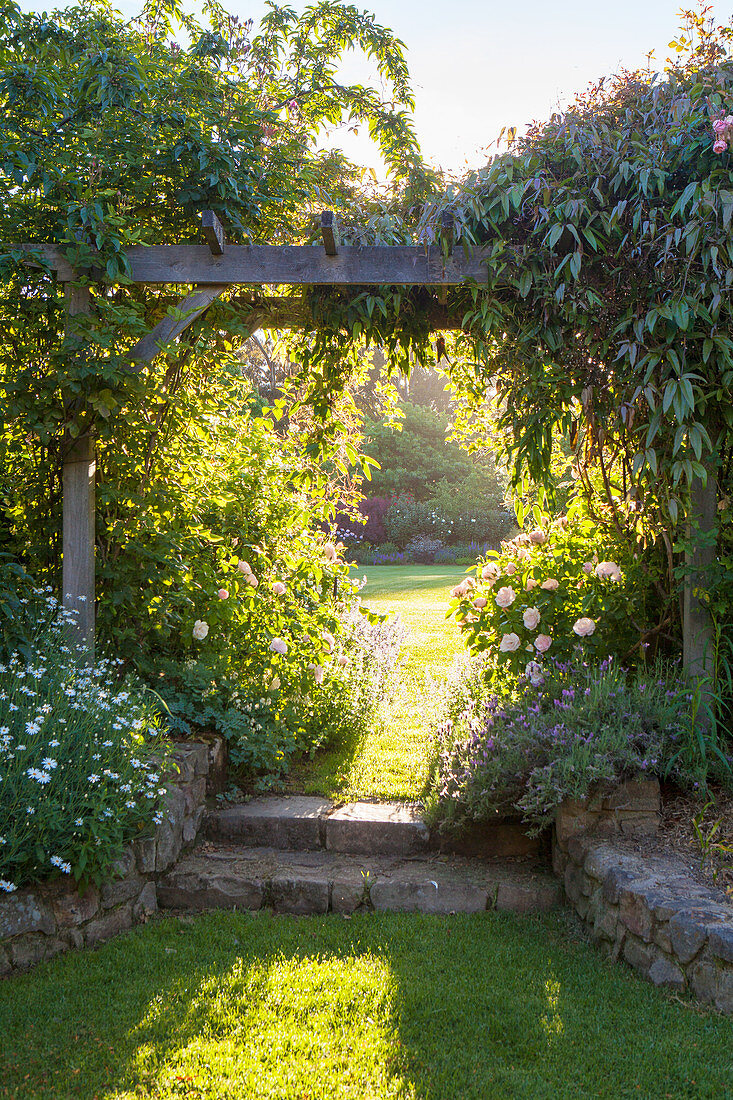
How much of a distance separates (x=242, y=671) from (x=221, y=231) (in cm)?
218

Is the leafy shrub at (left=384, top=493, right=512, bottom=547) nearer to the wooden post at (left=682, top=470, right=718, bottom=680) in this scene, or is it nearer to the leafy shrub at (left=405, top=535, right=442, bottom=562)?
the leafy shrub at (left=405, top=535, right=442, bottom=562)

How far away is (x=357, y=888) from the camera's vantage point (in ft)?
9.95

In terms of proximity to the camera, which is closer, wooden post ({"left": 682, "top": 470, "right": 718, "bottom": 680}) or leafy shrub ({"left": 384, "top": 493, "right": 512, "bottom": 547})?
wooden post ({"left": 682, "top": 470, "right": 718, "bottom": 680})

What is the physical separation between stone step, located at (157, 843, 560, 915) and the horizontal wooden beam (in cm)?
254

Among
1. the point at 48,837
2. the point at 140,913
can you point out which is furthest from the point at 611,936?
the point at 48,837

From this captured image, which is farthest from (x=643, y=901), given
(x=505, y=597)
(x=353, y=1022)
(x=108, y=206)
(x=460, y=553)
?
(x=460, y=553)

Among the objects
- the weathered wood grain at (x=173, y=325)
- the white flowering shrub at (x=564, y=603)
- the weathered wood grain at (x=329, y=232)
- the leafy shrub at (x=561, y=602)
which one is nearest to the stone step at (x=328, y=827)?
the white flowering shrub at (x=564, y=603)

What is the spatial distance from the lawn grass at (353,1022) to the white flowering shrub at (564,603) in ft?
4.55

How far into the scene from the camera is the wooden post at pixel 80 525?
3.59m

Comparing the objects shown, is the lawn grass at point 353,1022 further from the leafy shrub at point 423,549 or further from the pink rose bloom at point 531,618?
the leafy shrub at point 423,549

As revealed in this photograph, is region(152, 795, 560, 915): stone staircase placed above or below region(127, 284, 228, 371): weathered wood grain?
below

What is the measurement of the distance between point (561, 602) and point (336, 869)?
5.45ft

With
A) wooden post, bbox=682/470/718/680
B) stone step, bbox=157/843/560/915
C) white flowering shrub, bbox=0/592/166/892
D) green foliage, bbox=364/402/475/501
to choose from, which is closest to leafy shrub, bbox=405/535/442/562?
green foliage, bbox=364/402/475/501

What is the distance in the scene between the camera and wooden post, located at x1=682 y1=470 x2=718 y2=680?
3.43 metres
